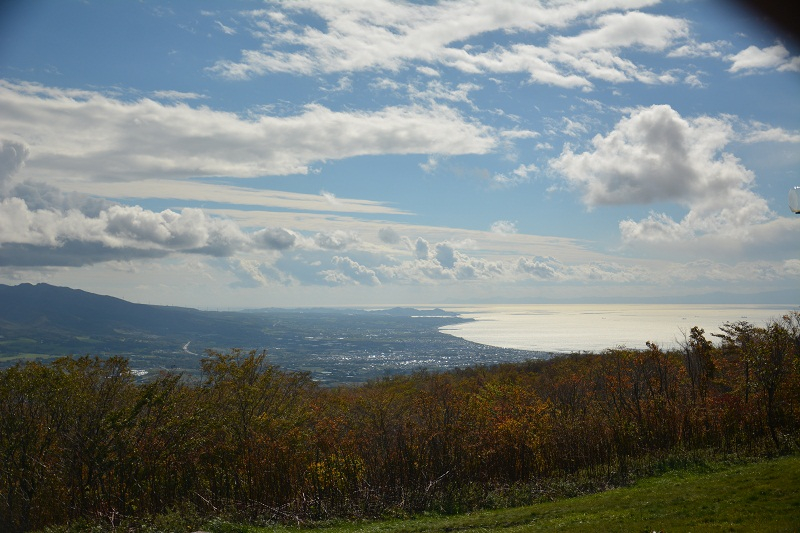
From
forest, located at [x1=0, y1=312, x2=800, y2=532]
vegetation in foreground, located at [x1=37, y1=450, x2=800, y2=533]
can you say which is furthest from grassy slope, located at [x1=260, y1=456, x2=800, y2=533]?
forest, located at [x1=0, y1=312, x2=800, y2=532]

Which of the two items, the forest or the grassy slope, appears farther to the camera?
the forest

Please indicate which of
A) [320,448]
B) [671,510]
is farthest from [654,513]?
[320,448]

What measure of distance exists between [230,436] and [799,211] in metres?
16.8

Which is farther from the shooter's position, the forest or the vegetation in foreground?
the forest

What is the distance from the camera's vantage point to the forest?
15.6 m

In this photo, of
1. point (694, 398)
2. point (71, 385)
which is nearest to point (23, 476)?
point (71, 385)

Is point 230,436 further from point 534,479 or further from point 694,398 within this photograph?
point 694,398

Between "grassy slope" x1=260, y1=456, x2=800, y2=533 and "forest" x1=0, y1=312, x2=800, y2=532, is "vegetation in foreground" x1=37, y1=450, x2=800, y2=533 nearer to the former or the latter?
"grassy slope" x1=260, y1=456, x2=800, y2=533

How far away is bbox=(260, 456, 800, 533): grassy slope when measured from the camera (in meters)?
9.86

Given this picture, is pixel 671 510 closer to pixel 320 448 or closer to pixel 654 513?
pixel 654 513

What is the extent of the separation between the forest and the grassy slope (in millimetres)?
1633

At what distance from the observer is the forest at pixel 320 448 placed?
1558 centimetres

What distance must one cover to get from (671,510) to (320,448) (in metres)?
9.74

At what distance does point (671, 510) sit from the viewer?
11.1 m
